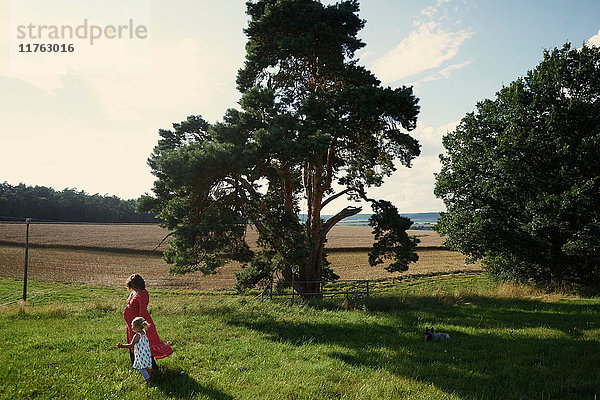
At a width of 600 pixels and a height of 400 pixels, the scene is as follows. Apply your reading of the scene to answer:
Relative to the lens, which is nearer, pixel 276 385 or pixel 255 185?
pixel 276 385

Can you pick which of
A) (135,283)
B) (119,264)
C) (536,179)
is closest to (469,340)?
(135,283)

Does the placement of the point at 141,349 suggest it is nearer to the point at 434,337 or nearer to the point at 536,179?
the point at 434,337

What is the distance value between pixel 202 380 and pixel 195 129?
1505 centimetres

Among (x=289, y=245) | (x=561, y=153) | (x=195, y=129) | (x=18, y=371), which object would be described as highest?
(x=195, y=129)

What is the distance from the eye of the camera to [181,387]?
18.5ft

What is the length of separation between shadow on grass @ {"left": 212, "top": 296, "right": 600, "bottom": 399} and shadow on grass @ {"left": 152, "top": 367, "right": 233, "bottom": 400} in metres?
3.06

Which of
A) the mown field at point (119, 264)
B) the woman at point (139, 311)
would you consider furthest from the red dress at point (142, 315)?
the mown field at point (119, 264)

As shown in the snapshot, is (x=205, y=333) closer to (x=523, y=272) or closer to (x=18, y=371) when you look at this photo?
(x=18, y=371)

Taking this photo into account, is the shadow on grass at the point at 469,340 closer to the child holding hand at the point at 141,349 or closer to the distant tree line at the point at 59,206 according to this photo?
the child holding hand at the point at 141,349

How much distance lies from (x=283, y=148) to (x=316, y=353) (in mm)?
8207

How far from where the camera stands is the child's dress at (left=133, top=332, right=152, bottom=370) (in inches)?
234

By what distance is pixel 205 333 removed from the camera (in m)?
9.85

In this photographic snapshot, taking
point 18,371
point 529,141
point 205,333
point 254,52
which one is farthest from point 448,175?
point 18,371

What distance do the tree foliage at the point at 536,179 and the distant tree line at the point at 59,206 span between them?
314ft
